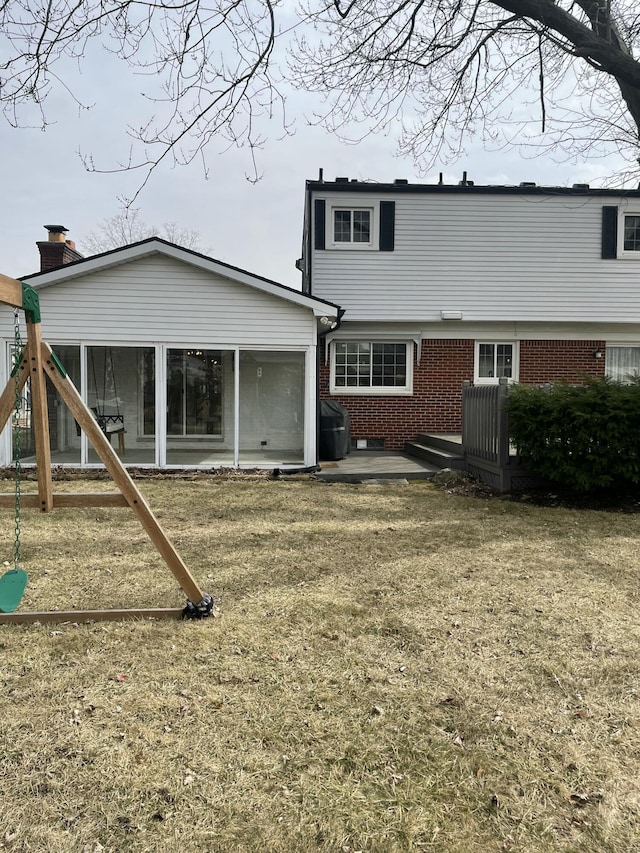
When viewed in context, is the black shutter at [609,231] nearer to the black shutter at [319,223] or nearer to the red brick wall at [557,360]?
the red brick wall at [557,360]

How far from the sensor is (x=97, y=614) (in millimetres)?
3873

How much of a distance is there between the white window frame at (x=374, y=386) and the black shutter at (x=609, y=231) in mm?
5215

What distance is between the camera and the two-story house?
527 inches

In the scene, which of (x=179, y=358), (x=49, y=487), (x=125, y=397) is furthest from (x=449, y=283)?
(x=49, y=487)

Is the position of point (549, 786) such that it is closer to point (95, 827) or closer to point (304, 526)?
point (95, 827)

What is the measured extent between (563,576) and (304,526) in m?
2.92

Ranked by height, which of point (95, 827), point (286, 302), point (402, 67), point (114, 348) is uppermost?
point (402, 67)

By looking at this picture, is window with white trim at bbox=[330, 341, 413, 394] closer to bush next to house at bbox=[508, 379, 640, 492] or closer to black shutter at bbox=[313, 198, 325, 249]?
black shutter at bbox=[313, 198, 325, 249]

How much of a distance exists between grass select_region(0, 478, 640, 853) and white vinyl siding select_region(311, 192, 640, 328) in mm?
8939

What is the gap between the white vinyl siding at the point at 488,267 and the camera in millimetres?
13375

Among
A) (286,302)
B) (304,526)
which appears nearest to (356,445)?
(286,302)

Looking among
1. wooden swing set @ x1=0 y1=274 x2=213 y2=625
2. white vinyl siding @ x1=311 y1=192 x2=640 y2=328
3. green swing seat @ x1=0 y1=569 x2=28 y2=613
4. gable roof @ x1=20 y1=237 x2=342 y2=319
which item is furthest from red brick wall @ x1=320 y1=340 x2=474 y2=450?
green swing seat @ x1=0 y1=569 x2=28 y2=613

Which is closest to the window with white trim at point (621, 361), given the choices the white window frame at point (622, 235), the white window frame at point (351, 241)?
the white window frame at point (622, 235)

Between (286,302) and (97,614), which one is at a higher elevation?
(286,302)
